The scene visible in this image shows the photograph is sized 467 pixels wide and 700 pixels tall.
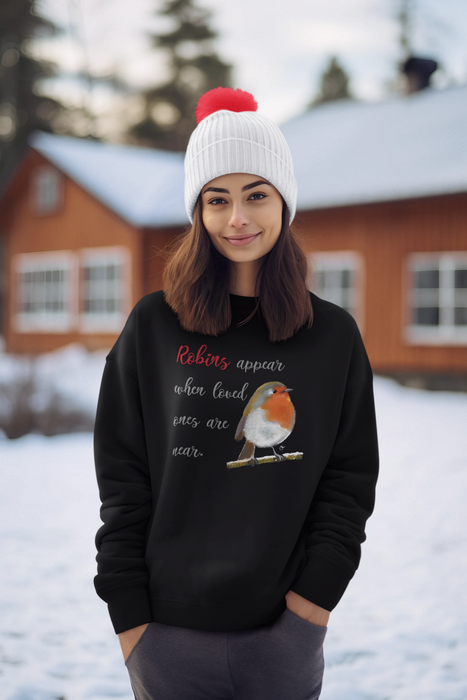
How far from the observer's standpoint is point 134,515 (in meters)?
1.54

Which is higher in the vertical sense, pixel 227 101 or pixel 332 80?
pixel 332 80

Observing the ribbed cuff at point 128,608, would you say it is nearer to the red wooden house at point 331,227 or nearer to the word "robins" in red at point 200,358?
the word "robins" in red at point 200,358

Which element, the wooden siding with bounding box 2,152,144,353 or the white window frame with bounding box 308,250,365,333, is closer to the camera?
the white window frame with bounding box 308,250,365,333

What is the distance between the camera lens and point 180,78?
2777 centimetres

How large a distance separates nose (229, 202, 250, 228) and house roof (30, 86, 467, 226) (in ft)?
32.2

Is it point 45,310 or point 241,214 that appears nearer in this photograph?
point 241,214

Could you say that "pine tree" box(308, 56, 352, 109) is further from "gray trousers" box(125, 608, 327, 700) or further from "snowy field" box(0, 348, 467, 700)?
"gray trousers" box(125, 608, 327, 700)

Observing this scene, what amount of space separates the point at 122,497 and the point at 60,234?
15492 mm

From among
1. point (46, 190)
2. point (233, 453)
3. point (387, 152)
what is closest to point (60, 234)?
point (46, 190)

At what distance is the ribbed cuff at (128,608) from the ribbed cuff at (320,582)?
349 millimetres

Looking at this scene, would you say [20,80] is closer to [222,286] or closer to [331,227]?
[331,227]

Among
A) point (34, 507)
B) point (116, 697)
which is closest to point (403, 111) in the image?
point (34, 507)

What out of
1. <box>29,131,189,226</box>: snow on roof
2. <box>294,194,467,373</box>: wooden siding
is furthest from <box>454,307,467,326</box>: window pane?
<box>29,131,189,226</box>: snow on roof

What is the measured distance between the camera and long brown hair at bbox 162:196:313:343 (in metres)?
1.60
